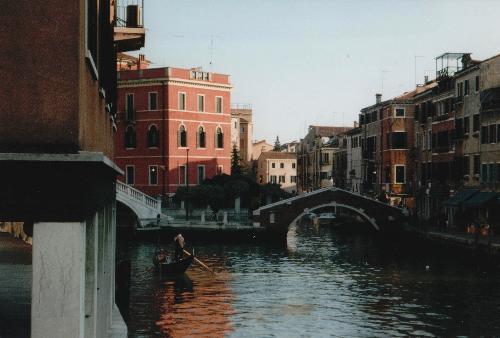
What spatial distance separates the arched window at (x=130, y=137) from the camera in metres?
52.1

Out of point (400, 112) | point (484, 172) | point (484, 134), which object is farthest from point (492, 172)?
point (400, 112)

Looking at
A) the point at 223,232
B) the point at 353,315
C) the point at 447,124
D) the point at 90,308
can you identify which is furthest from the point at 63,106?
the point at 447,124

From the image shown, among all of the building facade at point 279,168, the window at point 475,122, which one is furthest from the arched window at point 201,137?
the building facade at point 279,168

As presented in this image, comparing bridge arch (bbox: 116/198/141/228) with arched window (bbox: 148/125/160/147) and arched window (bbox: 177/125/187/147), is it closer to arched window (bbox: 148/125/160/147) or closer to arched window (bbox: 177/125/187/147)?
arched window (bbox: 148/125/160/147)

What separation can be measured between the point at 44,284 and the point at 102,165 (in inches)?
33.6

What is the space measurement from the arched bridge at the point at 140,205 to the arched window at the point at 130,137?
9.13 metres

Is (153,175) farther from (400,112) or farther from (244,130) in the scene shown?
(244,130)

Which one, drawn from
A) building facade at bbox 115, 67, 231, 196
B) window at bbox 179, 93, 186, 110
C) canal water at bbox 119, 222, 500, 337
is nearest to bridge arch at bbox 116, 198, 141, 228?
building facade at bbox 115, 67, 231, 196

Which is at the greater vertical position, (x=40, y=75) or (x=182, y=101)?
(x=182, y=101)

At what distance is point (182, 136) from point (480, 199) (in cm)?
2214

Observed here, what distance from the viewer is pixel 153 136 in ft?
169

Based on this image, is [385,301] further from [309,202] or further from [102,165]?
[309,202]

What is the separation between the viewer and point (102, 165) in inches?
204

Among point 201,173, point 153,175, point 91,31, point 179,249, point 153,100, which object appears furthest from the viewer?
point 201,173
